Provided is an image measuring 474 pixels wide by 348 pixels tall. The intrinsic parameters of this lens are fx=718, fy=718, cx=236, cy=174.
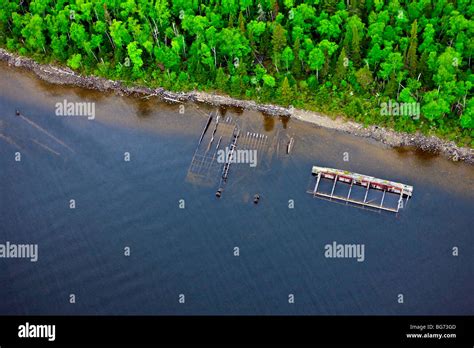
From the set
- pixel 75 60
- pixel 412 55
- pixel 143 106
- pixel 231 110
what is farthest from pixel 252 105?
pixel 75 60

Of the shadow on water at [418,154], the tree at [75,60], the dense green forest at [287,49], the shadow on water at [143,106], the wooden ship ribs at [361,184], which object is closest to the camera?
the wooden ship ribs at [361,184]

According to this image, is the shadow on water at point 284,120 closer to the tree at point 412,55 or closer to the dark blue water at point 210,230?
the dark blue water at point 210,230

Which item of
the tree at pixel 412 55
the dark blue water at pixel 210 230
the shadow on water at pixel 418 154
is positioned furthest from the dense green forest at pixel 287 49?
the dark blue water at pixel 210 230

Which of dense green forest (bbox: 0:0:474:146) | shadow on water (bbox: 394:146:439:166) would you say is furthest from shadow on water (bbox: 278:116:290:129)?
shadow on water (bbox: 394:146:439:166)

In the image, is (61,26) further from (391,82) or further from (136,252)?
(391,82)

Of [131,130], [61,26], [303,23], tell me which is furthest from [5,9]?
[303,23]
